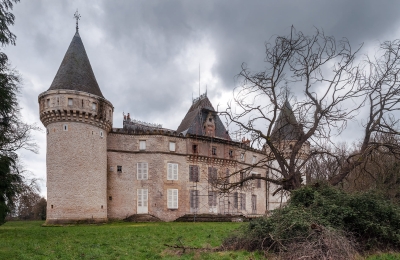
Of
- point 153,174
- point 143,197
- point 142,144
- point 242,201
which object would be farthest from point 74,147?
point 242,201

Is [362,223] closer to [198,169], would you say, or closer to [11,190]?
[11,190]

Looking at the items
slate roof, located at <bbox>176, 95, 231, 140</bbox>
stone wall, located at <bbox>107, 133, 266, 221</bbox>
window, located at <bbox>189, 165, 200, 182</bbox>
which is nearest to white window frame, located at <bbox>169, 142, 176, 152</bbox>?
stone wall, located at <bbox>107, 133, 266, 221</bbox>

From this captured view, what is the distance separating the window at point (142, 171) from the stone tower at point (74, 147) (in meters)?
3.38

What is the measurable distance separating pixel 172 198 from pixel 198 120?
Answer: 28.0 feet

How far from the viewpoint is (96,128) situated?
89.9 ft

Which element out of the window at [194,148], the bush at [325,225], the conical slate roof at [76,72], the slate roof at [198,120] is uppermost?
the conical slate roof at [76,72]

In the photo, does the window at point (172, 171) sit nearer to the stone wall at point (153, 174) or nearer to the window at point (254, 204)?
the stone wall at point (153, 174)

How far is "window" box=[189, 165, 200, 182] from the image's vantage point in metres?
32.4

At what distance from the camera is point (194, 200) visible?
3200 centimetres

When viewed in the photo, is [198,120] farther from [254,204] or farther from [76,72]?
[76,72]

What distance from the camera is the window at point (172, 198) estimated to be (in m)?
30.4

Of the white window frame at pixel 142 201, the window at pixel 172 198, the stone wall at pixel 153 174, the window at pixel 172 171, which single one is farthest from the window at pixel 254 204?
the white window frame at pixel 142 201

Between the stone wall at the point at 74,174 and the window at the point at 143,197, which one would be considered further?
the window at the point at 143,197

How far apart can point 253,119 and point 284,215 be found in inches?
149
